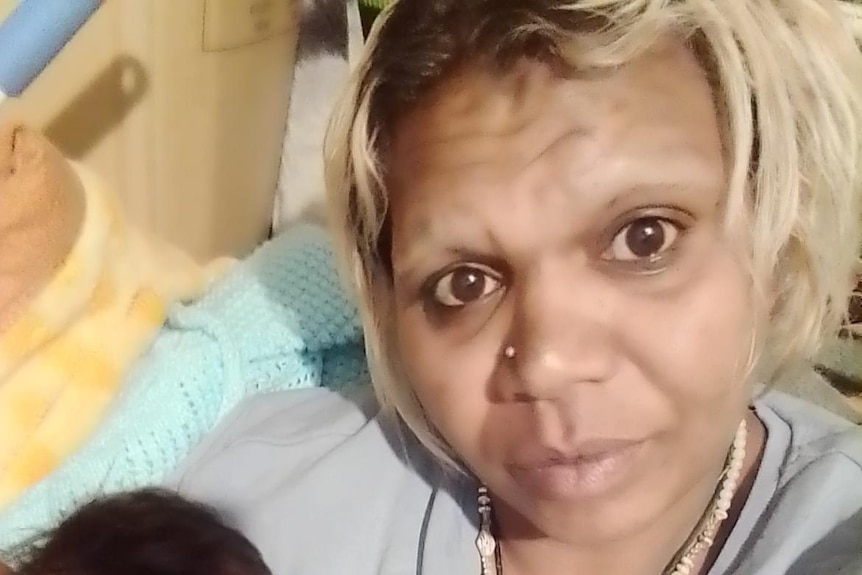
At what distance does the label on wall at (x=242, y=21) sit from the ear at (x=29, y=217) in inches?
8.1

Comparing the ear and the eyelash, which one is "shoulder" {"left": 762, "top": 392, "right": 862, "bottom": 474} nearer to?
the eyelash

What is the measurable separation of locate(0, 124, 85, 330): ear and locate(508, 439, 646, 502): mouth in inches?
14.2

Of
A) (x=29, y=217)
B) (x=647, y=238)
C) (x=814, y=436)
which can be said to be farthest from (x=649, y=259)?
(x=29, y=217)

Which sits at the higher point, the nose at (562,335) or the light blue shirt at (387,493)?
the nose at (562,335)

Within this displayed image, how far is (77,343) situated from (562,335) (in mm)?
371

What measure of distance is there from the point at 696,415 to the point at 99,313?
44 cm

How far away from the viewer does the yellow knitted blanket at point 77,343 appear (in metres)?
0.71

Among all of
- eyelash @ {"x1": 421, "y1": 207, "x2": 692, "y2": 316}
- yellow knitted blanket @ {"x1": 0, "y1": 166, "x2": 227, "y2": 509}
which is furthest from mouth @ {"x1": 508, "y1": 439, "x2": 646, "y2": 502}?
yellow knitted blanket @ {"x1": 0, "y1": 166, "x2": 227, "y2": 509}

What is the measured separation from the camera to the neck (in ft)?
2.37

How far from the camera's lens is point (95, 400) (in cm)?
75

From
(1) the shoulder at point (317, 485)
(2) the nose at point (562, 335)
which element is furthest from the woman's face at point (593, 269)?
(1) the shoulder at point (317, 485)

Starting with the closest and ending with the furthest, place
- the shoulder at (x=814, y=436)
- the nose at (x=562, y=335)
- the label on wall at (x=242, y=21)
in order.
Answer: the nose at (x=562, y=335), the shoulder at (x=814, y=436), the label on wall at (x=242, y=21)

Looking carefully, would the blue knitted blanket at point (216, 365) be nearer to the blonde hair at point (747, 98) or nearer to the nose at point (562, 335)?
the blonde hair at point (747, 98)

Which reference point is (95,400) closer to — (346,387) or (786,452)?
(346,387)
